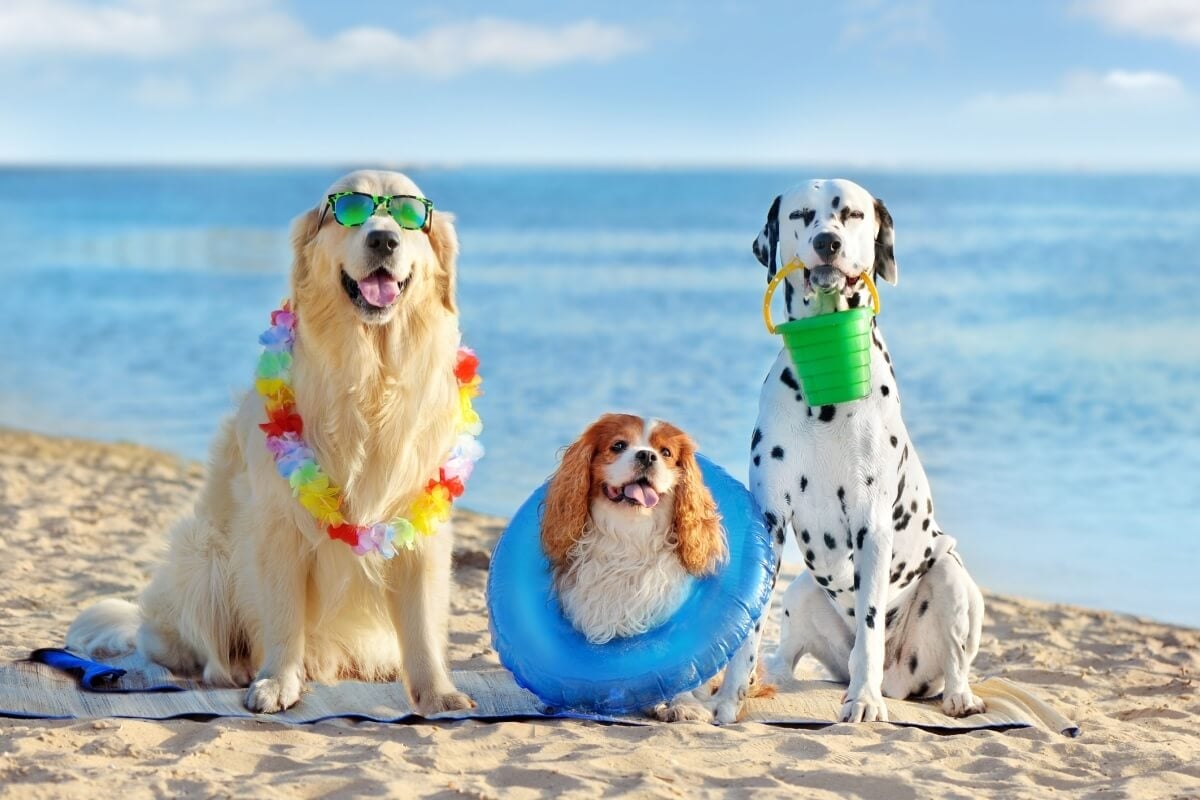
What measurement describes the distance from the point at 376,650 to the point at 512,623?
70 centimetres

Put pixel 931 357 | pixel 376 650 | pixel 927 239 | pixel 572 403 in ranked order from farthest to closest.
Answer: pixel 927 239 → pixel 931 357 → pixel 572 403 → pixel 376 650

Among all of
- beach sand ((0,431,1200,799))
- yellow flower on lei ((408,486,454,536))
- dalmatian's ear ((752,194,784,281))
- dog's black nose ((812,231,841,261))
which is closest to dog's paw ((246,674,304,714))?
beach sand ((0,431,1200,799))

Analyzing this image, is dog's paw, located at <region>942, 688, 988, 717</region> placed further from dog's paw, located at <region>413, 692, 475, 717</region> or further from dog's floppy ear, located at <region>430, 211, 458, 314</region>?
dog's floppy ear, located at <region>430, 211, 458, 314</region>

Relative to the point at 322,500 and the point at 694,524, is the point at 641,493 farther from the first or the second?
the point at 322,500

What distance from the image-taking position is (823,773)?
4.29 meters

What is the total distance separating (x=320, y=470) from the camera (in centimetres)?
494

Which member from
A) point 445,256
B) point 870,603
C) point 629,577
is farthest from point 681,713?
point 445,256

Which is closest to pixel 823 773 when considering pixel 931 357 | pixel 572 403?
pixel 572 403

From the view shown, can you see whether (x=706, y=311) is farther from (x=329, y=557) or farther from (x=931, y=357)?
(x=329, y=557)

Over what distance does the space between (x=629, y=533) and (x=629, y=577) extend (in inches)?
6.3

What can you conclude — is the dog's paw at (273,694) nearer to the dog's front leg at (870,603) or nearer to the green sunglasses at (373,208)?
the green sunglasses at (373,208)

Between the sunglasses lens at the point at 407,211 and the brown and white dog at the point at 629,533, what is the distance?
964 millimetres

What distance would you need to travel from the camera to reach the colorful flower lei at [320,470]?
4906 millimetres

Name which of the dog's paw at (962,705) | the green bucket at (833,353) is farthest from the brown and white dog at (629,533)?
the dog's paw at (962,705)
